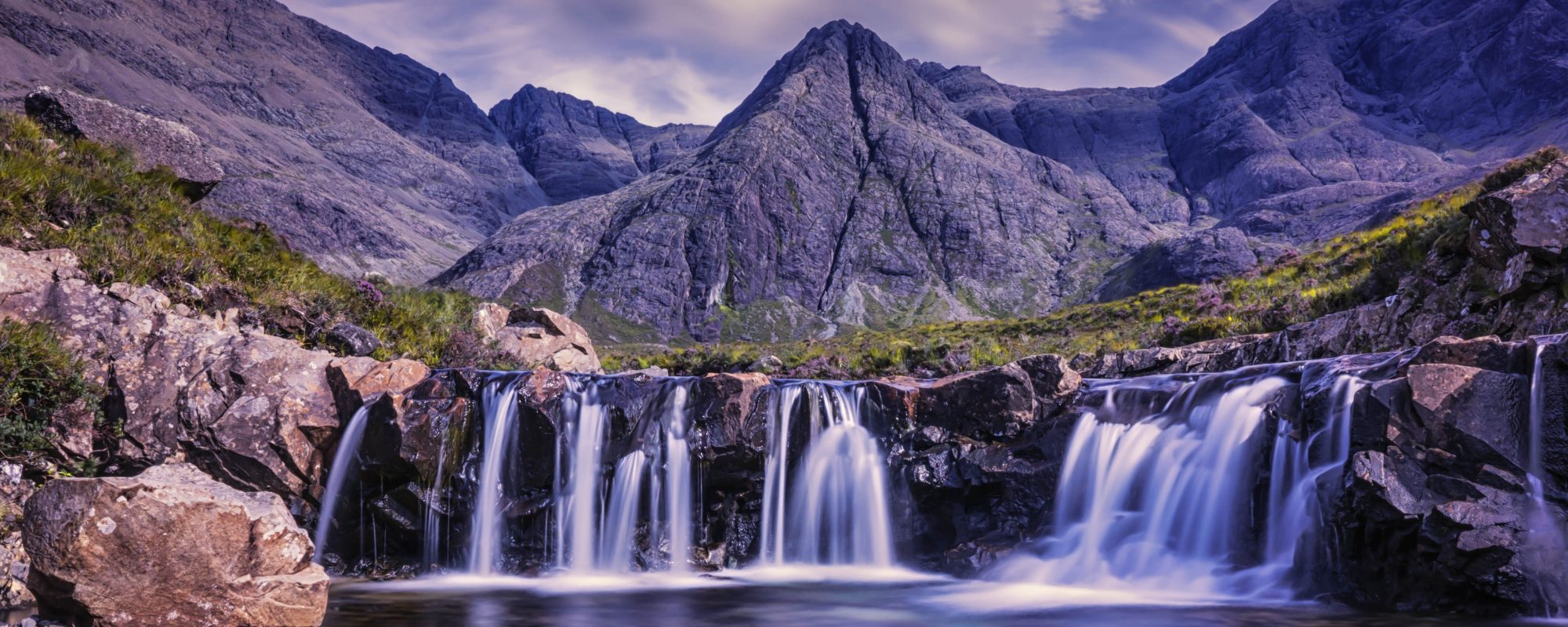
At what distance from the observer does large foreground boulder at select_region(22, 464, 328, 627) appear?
845 centimetres

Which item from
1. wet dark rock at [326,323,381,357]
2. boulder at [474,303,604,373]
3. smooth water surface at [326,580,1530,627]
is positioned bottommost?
smooth water surface at [326,580,1530,627]

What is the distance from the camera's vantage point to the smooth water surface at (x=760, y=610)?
36.4 ft

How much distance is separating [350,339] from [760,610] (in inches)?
468

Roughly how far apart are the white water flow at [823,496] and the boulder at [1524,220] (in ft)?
39.5

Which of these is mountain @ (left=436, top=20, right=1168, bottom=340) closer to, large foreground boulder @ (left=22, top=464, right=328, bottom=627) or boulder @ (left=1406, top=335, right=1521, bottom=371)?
large foreground boulder @ (left=22, top=464, right=328, bottom=627)

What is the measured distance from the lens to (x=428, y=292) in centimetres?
2702

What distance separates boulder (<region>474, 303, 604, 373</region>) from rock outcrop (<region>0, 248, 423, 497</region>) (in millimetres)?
9702

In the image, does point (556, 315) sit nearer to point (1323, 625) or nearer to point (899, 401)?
point (899, 401)

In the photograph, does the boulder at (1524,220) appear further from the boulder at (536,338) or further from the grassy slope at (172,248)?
the grassy slope at (172,248)

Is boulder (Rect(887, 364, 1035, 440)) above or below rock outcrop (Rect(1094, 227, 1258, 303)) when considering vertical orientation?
below

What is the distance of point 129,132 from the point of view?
22.1m

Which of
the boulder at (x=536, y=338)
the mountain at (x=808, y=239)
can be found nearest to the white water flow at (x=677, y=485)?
the boulder at (x=536, y=338)

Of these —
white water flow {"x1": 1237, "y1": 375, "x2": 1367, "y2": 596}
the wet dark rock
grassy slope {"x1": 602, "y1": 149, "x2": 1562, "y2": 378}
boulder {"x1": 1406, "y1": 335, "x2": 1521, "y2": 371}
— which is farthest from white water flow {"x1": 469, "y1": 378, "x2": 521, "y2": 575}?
grassy slope {"x1": 602, "y1": 149, "x2": 1562, "y2": 378}

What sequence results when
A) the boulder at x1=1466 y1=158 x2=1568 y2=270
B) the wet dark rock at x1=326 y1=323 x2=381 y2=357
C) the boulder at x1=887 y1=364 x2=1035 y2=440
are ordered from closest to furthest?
the boulder at x1=1466 y1=158 x2=1568 y2=270 → the boulder at x1=887 y1=364 x2=1035 y2=440 → the wet dark rock at x1=326 y1=323 x2=381 y2=357
